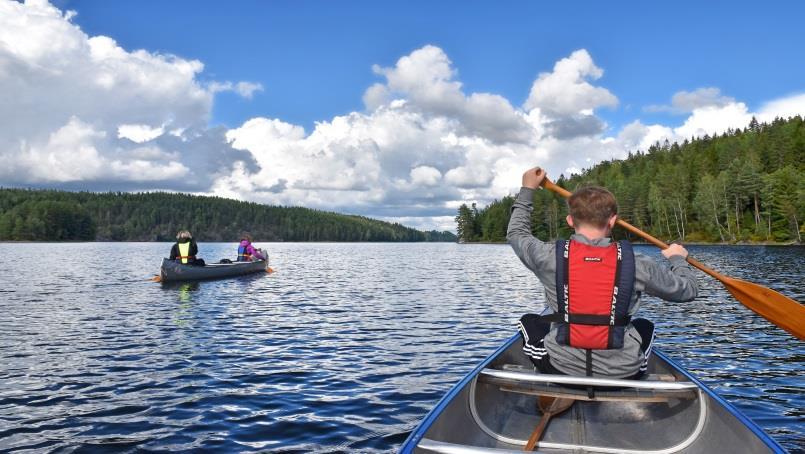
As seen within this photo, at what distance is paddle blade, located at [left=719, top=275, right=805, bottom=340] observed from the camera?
26.1 ft

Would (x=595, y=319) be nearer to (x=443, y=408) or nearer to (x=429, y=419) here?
(x=443, y=408)

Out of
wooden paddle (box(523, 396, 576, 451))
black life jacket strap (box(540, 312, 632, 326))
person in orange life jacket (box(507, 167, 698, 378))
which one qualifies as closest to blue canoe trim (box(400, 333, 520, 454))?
wooden paddle (box(523, 396, 576, 451))

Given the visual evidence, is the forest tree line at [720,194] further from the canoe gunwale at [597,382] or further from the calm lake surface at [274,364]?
Result: the canoe gunwale at [597,382]

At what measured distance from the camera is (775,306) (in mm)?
8039

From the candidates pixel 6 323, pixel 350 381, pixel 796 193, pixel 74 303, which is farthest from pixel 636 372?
pixel 796 193

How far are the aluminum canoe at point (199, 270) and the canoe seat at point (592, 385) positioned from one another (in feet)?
84.8

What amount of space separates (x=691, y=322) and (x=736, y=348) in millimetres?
4409

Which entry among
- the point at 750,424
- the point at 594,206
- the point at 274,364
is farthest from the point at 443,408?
the point at 274,364

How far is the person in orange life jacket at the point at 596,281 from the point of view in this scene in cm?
498

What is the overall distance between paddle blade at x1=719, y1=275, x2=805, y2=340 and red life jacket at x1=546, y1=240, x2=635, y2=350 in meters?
3.95

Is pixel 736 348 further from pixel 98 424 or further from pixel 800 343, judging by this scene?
pixel 98 424

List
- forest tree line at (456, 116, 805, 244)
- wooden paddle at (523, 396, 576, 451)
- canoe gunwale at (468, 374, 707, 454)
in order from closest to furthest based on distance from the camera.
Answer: canoe gunwale at (468, 374, 707, 454), wooden paddle at (523, 396, 576, 451), forest tree line at (456, 116, 805, 244)

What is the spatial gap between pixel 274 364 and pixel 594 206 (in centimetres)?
935

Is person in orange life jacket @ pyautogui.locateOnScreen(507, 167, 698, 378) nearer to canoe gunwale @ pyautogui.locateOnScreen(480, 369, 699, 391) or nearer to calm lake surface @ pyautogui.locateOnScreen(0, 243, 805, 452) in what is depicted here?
canoe gunwale @ pyautogui.locateOnScreen(480, 369, 699, 391)
